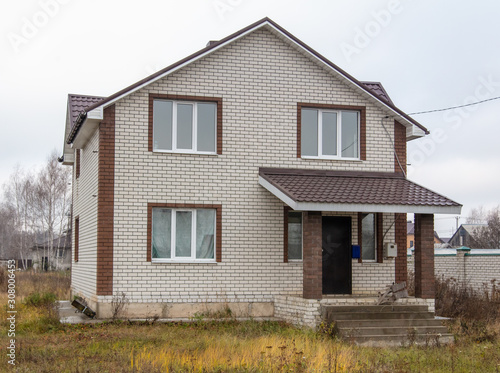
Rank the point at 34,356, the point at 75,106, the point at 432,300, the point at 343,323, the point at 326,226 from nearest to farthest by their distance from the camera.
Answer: the point at 34,356, the point at 343,323, the point at 432,300, the point at 326,226, the point at 75,106

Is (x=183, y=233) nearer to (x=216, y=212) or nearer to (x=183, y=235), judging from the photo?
(x=183, y=235)

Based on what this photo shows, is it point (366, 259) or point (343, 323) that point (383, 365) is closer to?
point (343, 323)

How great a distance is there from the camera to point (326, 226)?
15586 mm

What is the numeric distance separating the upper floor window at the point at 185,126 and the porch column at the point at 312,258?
3.01 m

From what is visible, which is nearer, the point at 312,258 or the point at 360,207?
the point at 312,258

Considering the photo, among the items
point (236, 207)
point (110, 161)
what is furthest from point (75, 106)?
point (236, 207)

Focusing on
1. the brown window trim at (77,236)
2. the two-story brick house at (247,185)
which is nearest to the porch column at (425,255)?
the two-story brick house at (247,185)

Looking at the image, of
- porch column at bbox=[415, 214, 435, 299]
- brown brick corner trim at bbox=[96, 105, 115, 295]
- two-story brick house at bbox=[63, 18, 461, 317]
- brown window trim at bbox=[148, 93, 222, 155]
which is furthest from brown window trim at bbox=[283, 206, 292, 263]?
brown brick corner trim at bbox=[96, 105, 115, 295]

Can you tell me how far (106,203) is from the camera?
14359mm

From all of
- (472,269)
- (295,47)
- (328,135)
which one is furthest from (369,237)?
(472,269)

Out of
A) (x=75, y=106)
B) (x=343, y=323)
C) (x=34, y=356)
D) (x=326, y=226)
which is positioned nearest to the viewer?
(x=34, y=356)

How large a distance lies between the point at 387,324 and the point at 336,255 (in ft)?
9.01

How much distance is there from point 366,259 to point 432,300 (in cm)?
205

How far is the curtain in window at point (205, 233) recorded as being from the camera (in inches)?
587
